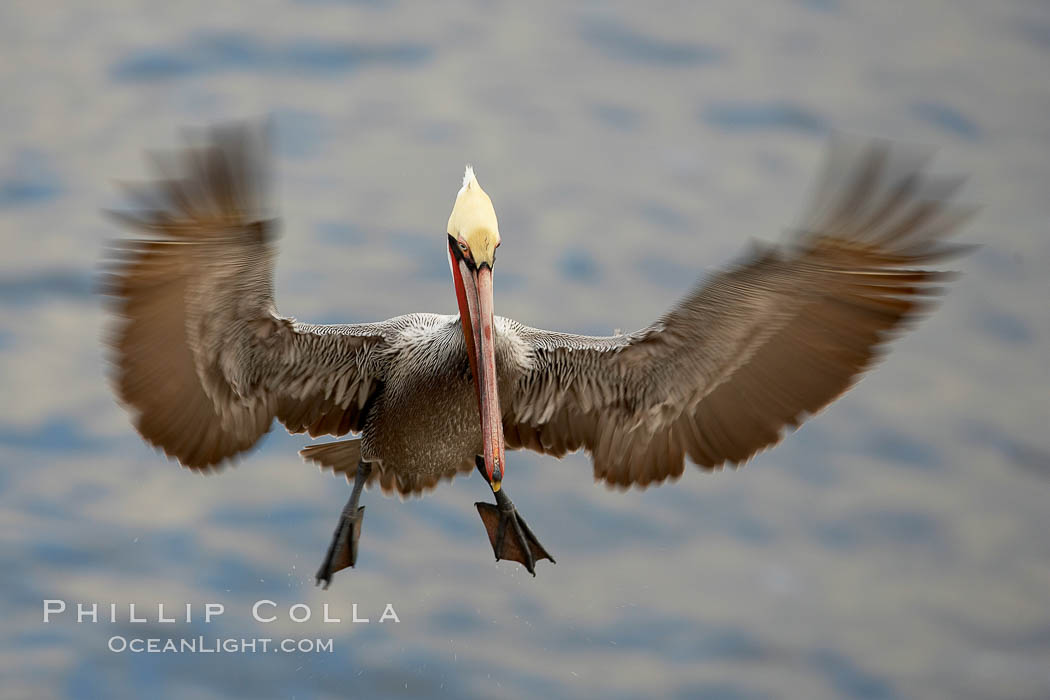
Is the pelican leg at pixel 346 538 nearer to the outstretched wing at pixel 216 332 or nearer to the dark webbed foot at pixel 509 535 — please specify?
the outstretched wing at pixel 216 332

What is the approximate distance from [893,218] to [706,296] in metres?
0.88

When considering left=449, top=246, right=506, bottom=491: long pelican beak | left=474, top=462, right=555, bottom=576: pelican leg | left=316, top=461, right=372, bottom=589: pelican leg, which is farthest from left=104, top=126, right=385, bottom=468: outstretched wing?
left=474, top=462, right=555, bottom=576: pelican leg

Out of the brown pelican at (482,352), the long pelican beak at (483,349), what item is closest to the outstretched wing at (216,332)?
the brown pelican at (482,352)

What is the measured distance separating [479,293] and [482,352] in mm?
256

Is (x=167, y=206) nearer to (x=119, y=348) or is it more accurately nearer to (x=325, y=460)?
→ (x=119, y=348)

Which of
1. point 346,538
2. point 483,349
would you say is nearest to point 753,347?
point 483,349

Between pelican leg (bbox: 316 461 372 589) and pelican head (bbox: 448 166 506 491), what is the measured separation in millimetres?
877

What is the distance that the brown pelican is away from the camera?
5.79 metres

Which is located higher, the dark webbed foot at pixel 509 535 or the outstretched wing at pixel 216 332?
the outstretched wing at pixel 216 332

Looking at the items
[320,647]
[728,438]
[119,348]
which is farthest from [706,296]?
[320,647]

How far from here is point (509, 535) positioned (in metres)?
6.91

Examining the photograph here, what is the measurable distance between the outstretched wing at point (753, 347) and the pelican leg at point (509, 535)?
1.04 ft

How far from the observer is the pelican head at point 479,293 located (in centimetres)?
590

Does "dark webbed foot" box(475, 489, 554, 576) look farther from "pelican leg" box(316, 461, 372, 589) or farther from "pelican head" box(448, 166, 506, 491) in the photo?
"pelican head" box(448, 166, 506, 491)
